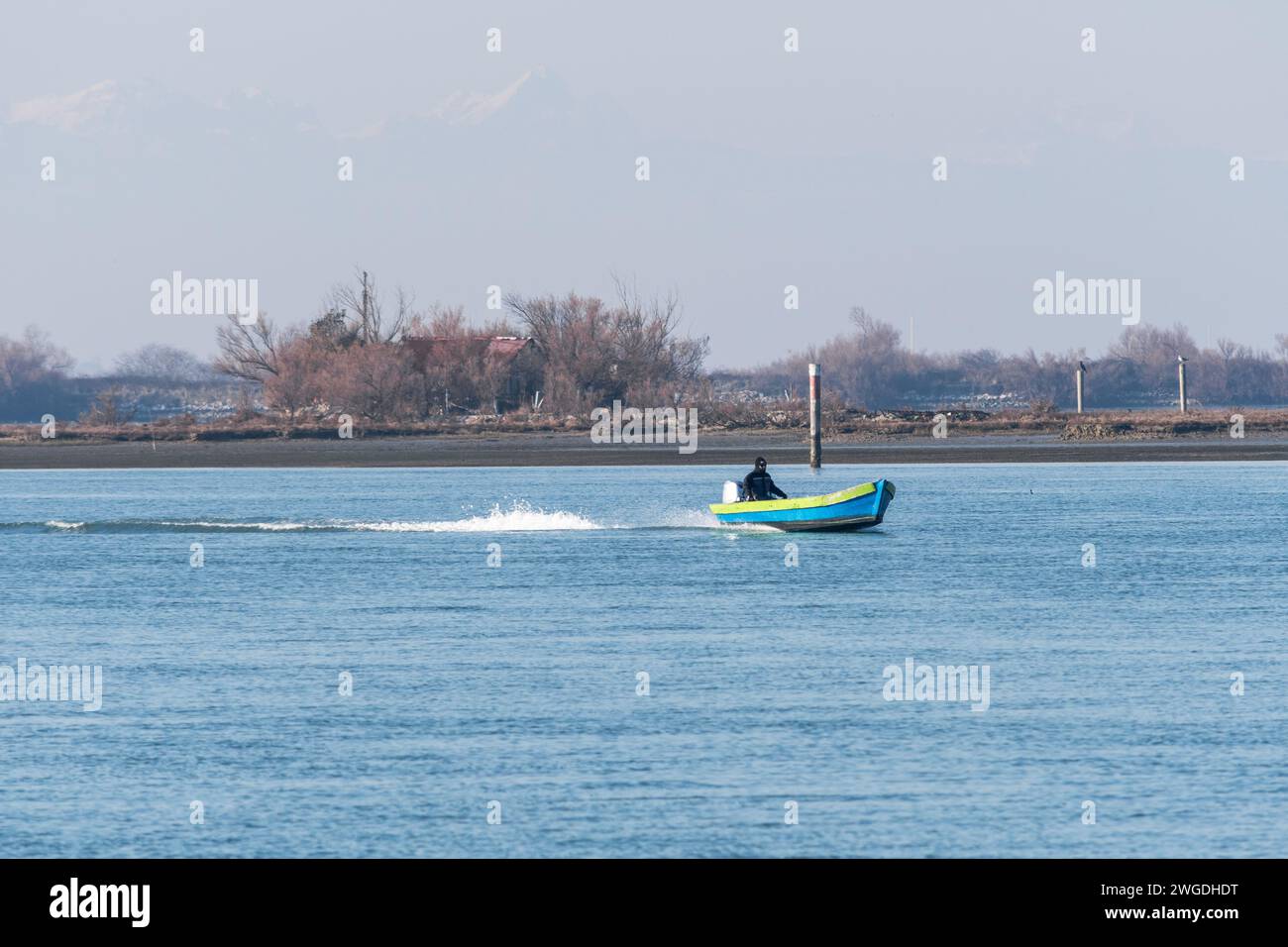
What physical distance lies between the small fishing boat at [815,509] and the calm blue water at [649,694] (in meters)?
0.87

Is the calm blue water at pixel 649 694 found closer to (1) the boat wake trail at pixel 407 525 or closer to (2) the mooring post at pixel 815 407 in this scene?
(1) the boat wake trail at pixel 407 525

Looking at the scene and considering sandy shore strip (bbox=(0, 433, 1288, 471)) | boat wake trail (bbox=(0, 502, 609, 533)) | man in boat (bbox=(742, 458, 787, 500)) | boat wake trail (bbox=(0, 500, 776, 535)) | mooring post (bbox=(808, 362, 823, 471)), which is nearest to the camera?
man in boat (bbox=(742, 458, 787, 500))

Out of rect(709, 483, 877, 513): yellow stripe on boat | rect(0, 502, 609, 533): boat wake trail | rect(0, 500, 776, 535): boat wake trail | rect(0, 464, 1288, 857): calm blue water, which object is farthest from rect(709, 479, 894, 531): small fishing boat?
rect(0, 502, 609, 533): boat wake trail

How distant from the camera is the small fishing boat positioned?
1946 inches

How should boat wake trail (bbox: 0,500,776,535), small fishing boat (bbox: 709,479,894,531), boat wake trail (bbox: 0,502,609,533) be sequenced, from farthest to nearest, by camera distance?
boat wake trail (bbox: 0,502,609,533) → boat wake trail (bbox: 0,500,776,535) → small fishing boat (bbox: 709,479,894,531)

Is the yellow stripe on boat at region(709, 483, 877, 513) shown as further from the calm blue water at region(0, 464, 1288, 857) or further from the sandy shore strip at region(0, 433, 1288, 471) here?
the sandy shore strip at region(0, 433, 1288, 471)

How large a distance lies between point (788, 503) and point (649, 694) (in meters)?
23.7

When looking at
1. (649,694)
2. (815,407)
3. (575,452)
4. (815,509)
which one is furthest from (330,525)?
(575,452)

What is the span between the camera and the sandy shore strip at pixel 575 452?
313ft

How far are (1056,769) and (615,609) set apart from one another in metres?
16.0

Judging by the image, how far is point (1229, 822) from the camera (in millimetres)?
18688

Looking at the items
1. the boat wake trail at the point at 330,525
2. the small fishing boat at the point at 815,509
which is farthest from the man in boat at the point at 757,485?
the boat wake trail at the point at 330,525
